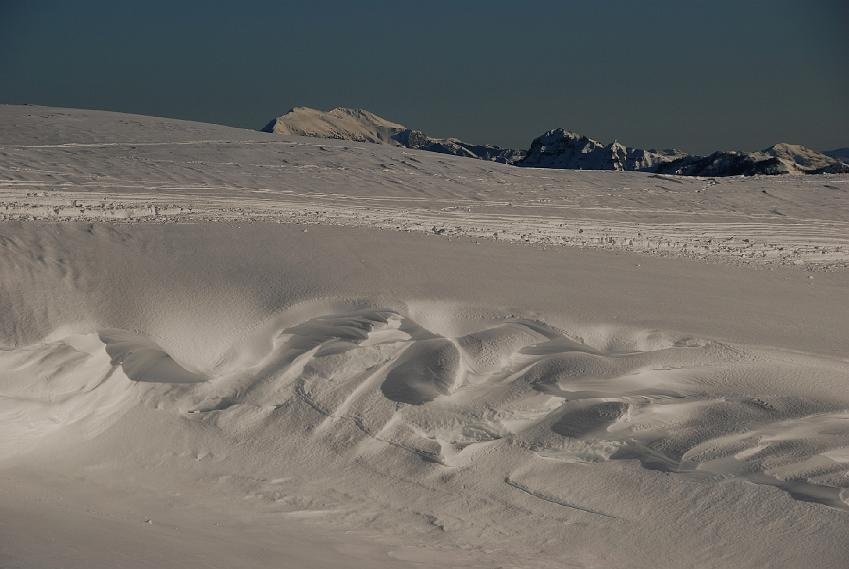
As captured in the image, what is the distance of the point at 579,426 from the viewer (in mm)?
3879

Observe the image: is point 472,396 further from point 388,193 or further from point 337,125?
point 337,125

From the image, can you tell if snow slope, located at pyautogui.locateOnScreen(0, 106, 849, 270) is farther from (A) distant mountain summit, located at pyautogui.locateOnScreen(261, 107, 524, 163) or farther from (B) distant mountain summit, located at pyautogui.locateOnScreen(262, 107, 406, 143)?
(B) distant mountain summit, located at pyautogui.locateOnScreen(262, 107, 406, 143)

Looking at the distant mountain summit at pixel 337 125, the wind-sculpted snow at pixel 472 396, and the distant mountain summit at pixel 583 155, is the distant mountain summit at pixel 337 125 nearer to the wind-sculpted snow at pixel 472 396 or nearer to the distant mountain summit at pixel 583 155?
the distant mountain summit at pixel 583 155

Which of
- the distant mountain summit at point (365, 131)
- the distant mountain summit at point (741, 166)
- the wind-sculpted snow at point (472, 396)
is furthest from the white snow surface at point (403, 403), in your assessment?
the distant mountain summit at point (365, 131)

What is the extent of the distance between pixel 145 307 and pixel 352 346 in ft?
3.83

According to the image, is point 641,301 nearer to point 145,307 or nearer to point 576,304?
point 576,304

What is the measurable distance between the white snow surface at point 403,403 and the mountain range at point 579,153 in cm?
1360

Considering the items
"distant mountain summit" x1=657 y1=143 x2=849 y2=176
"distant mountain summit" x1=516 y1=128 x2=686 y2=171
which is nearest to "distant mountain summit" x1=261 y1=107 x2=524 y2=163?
"distant mountain summit" x1=516 y1=128 x2=686 y2=171

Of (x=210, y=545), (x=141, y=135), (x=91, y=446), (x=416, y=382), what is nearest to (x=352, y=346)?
(x=416, y=382)

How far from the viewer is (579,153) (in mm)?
31984

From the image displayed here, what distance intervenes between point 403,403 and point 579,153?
95.0 ft

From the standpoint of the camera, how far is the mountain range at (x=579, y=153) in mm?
19422

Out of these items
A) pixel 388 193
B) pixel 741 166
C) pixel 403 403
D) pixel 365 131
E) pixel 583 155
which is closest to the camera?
pixel 403 403

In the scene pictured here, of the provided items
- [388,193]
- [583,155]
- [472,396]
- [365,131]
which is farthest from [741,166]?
[365,131]
